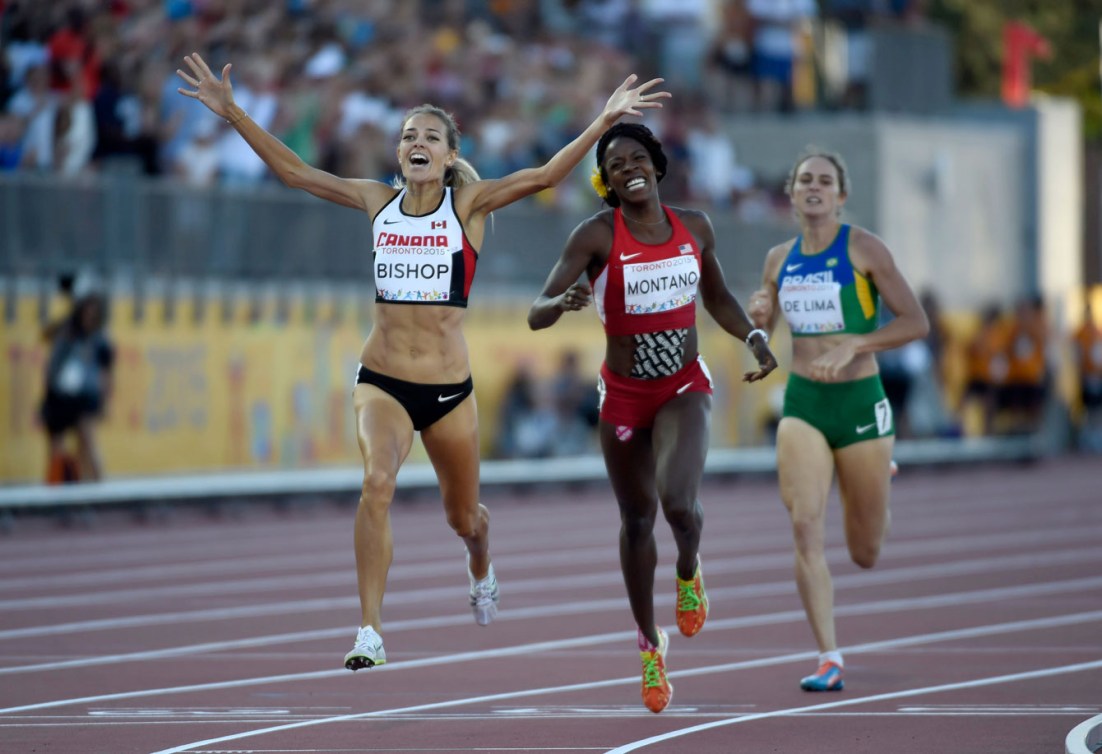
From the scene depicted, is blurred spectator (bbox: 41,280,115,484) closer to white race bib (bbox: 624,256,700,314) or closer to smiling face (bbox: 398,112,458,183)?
smiling face (bbox: 398,112,458,183)

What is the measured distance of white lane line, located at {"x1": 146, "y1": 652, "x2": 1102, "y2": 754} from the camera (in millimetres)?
8859

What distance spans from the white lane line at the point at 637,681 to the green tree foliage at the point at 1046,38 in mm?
46535

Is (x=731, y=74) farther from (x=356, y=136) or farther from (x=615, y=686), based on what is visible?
(x=615, y=686)

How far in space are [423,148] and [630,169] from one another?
0.91m

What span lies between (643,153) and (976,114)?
95.0 ft

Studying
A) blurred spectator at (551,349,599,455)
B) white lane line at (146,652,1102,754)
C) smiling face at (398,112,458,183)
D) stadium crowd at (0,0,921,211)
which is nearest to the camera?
white lane line at (146,652,1102,754)

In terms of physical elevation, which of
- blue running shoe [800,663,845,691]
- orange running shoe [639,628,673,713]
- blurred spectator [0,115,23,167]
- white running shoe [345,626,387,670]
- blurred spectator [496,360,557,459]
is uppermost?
blurred spectator [0,115,23,167]

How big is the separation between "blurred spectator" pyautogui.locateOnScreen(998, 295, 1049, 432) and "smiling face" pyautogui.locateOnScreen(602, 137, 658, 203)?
24495 mm

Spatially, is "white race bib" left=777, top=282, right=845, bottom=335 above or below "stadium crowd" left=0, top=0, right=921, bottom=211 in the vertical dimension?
below

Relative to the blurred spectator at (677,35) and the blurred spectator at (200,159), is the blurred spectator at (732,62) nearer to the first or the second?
the blurred spectator at (677,35)

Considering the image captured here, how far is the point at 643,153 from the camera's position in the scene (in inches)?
389

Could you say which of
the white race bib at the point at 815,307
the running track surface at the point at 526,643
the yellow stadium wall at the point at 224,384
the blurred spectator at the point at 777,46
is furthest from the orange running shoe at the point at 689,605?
the blurred spectator at the point at 777,46

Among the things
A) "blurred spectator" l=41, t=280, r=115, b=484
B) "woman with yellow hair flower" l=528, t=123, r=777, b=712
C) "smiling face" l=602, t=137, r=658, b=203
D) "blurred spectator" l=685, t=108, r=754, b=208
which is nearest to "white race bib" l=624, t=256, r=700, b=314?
"woman with yellow hair flower" l=528, t=123, r=777, b=712

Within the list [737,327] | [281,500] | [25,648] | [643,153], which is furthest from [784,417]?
[281,500]
